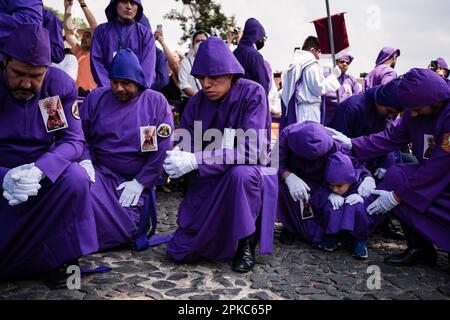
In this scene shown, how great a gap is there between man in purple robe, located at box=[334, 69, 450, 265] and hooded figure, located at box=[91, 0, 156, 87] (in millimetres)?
2737

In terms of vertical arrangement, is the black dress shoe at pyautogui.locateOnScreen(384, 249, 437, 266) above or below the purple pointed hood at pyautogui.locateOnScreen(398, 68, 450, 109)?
below

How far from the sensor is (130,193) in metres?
3.90

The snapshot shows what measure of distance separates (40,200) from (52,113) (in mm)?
561

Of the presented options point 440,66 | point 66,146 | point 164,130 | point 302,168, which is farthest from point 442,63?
point 66,146

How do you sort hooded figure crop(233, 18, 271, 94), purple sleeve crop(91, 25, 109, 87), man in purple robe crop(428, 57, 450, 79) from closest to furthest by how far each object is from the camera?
purple sleeve crop(91, 25, 109, 87), hooded figure crop(233, 18, 271, 94), man in purple robe crop(428, 57, 450, 79)

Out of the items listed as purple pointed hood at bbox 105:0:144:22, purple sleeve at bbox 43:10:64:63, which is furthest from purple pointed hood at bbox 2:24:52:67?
purple pointed hood at bbox 105:0:144:22

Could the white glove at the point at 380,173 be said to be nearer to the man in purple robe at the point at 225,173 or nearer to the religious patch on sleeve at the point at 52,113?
the man in purple robe at the point at 225,173

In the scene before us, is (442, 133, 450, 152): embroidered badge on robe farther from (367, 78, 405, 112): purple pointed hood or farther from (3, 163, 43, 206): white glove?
(3, 163, 43, 206): white glove

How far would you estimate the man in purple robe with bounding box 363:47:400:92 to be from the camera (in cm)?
666

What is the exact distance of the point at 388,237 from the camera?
15.2ft

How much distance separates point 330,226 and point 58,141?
7.37 ft

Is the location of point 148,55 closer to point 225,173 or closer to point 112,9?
point 112,9

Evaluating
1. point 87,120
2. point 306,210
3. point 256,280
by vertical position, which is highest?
point 87,120
